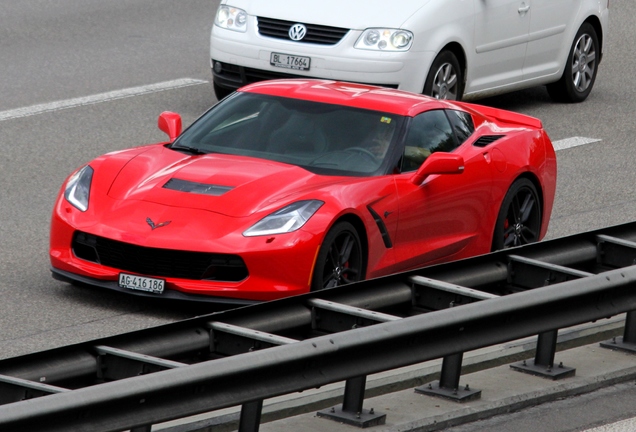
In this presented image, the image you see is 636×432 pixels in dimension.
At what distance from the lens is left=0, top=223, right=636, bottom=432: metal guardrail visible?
5301mm

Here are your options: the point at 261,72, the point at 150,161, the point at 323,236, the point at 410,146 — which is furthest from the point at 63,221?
the point at 261,72

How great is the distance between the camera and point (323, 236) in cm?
859

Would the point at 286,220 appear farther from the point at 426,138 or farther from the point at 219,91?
the point at 219,91

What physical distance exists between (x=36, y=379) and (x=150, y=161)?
3.62 m

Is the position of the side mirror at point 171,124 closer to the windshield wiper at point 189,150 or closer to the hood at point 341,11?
the windshield wiper at point 189,150

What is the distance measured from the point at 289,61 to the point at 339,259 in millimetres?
5645

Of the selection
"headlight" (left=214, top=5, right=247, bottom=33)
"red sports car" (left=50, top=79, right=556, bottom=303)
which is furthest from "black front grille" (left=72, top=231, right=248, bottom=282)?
"headlight" (left=214, top=5, right=247, bottom=33)

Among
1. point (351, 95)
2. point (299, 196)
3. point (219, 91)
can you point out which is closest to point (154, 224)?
point (299, 196)

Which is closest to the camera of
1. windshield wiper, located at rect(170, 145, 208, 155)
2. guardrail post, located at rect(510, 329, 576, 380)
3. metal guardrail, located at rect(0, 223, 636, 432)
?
metal guardrail, located at rect(0, 223, 636, 432)

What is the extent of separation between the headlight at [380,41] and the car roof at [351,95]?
12.5 ft

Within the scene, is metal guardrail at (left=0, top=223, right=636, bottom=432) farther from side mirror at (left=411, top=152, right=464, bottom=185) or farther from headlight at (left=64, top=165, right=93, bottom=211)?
headlight at (left=64, top=165, right=93, bottom=211)

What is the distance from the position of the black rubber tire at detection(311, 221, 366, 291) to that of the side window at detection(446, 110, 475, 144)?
1585 mm

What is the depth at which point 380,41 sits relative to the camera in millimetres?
14219

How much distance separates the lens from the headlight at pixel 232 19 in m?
14.6
